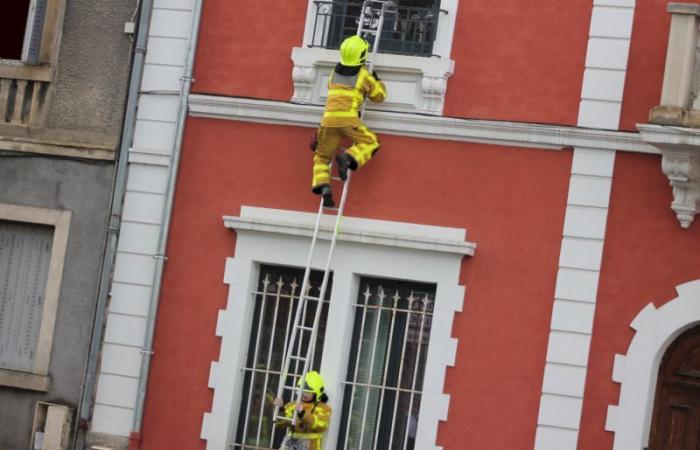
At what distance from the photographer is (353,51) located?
16125 mm

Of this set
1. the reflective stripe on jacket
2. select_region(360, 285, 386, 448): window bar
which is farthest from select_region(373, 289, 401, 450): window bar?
the reflective stripe on jacket

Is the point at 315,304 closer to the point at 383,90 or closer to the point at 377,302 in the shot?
the point at 377,302

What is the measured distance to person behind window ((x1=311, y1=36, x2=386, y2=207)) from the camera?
637 inches

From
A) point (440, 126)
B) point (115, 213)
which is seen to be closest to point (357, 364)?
point (440, 126)

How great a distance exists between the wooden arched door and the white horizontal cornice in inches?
78.9

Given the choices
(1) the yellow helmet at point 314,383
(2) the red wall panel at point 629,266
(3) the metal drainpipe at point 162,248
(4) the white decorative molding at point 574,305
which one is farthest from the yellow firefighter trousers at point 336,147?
(2) the red wall panel at point 629,266

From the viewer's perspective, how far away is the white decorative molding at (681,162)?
14.9 meters

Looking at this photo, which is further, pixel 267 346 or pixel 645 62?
pixel 267 346

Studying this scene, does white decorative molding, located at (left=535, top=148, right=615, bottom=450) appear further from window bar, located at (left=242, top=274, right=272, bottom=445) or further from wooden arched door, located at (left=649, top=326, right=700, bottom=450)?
window bar, located at (left=242, top=274, right=272, bottom=445)

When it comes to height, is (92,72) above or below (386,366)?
above

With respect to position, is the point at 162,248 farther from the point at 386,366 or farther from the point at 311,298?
the point at 386,366

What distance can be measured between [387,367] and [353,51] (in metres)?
2.91

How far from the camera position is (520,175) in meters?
16.1

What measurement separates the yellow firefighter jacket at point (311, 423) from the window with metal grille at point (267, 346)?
705 millimetres
